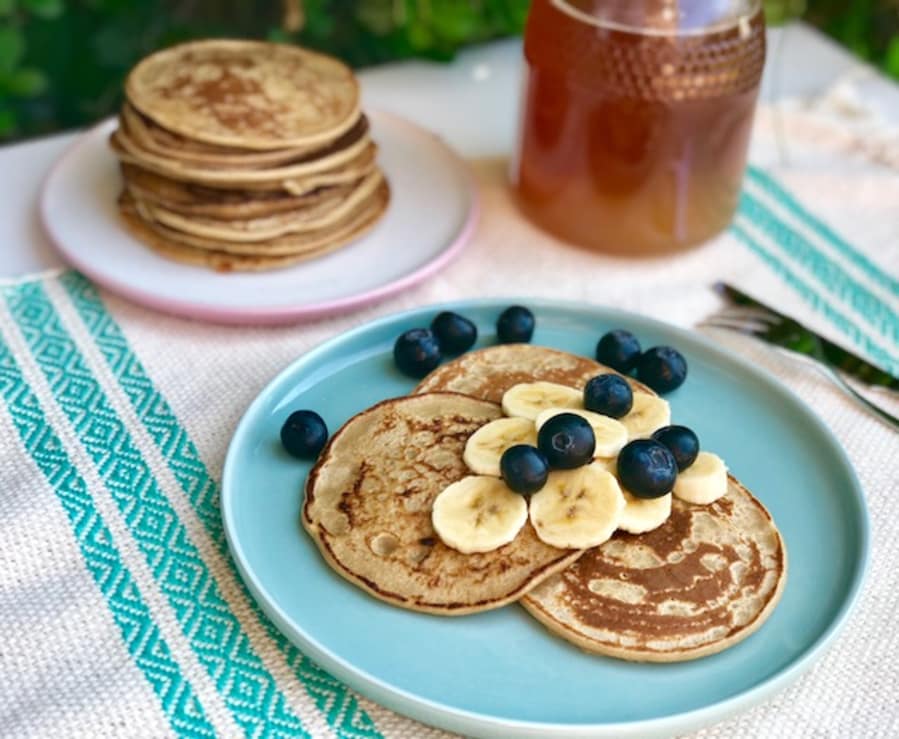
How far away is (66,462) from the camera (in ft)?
3.59

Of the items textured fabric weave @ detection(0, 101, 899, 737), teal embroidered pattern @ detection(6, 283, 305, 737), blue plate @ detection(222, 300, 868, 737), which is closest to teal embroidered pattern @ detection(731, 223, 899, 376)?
textured fabric weave @ detection(0, 101, 899, 737)

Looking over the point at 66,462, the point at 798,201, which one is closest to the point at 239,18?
the point at 798,201

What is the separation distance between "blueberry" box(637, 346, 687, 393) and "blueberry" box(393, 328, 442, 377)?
0.73 feet

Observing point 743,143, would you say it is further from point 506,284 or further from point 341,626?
point 341,626

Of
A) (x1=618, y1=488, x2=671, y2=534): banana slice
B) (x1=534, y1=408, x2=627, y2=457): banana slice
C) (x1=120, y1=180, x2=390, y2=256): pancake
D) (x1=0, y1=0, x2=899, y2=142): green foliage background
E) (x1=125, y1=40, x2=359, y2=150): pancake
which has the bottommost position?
(x1=0, y1=0, x2=899, y2=142): green foliage background

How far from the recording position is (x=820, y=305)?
1.42 metres

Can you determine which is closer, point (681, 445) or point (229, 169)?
point (681, 445)

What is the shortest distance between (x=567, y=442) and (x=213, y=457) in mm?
383

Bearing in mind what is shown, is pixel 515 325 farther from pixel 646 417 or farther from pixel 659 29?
pixel 659 29

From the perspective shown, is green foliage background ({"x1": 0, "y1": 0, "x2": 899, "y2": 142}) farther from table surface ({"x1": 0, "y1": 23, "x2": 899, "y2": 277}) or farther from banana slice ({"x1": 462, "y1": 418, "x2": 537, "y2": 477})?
banana slice ({"x1": 462, "y1": 418, "x2": 537, "y2": 477})

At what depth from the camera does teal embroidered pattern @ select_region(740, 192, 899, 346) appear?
1400 mm

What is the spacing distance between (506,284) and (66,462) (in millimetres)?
597

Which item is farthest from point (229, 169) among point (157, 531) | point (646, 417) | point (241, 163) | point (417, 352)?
point (646, 417)

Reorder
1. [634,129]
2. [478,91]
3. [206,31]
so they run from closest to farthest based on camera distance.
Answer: [634,129] → [478,91] → [206,31]
